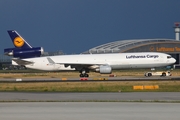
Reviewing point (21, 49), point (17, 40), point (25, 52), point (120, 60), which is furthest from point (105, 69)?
point (17, 40)

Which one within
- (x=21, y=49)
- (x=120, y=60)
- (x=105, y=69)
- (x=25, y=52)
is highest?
(x=21, y=49)

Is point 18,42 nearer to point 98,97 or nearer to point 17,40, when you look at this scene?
point 17,40

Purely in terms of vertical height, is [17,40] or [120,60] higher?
[17,40]

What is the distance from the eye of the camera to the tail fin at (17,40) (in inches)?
2667

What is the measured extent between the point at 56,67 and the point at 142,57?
13.0 m

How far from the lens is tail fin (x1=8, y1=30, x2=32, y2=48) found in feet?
222

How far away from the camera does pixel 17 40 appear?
68188mm

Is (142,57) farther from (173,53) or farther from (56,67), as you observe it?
(173,53)
